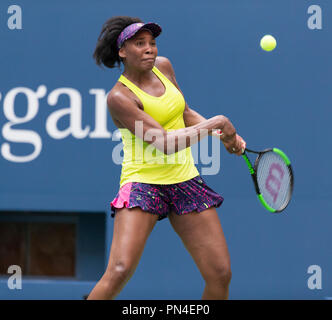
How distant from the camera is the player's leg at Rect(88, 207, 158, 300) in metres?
3.36

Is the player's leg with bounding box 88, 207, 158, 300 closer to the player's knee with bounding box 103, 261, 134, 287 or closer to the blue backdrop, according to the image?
the player's knee with bounding box 103, 261, 134, 287

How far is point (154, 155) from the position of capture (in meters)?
3.57

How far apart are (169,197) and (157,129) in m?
0.36

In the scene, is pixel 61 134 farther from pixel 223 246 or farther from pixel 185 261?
pixel 223 246

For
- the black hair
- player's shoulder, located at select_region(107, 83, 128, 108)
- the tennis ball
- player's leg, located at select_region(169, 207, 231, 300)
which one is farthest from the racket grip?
the tennis ball

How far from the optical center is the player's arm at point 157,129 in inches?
135

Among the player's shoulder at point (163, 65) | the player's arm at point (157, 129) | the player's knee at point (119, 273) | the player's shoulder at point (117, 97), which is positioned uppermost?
the player's shoulder at point (163, 65)

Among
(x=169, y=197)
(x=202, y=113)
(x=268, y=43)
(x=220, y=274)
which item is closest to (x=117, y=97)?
(x=169, y=197)

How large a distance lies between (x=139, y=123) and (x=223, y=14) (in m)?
2.11

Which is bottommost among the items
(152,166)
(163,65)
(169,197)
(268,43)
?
(169,197)

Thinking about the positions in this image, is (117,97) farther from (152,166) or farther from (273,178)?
(273,178)

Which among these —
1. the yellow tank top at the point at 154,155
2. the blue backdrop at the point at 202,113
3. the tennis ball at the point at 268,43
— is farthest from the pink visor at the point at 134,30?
the blue backdrop at the point at 202,113

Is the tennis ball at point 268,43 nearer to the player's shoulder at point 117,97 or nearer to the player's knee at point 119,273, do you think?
the player's shoulder at point 117,97

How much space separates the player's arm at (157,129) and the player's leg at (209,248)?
0.37 m
